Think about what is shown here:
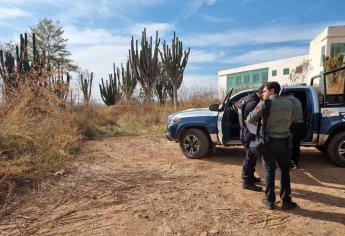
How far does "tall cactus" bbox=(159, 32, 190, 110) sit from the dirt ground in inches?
485

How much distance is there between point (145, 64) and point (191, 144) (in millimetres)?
13942

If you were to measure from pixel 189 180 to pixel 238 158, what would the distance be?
7.49ft

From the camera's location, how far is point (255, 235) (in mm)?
3832

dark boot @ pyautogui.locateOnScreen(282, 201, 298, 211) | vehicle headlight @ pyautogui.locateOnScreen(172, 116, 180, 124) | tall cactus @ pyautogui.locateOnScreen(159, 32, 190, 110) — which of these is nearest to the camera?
dark boot @ pyautogui.locateOnScreen(282, 201, 298, 211)

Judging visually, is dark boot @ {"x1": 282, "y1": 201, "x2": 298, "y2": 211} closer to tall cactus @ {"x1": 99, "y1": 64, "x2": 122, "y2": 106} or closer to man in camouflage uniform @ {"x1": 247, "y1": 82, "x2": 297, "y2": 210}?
man in camouflage uniform @ {"x1": 247, "y1": 82, "x2": 297, "y2": 210}

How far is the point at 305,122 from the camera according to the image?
6684mm

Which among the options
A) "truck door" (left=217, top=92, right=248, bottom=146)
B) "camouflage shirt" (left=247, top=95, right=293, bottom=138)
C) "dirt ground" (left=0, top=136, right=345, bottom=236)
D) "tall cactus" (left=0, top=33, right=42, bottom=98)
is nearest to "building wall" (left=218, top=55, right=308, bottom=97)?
"tall cactus" (left=0, top=33, right=42, bottom=98)

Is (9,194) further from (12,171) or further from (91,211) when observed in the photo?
(91,211)

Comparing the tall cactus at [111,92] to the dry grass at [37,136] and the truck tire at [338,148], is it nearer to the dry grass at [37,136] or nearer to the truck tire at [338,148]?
the dry grass at [37,136]

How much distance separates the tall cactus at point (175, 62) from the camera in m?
19.0

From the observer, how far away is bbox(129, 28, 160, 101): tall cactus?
20.6 meters

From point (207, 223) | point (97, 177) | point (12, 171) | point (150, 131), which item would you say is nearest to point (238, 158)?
point (97, 177)

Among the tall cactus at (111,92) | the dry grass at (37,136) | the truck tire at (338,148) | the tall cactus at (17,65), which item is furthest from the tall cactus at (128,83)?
the truck tire at (338,148)

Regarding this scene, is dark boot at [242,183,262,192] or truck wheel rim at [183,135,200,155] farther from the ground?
truck wheel rim at [183,135,200,155]
